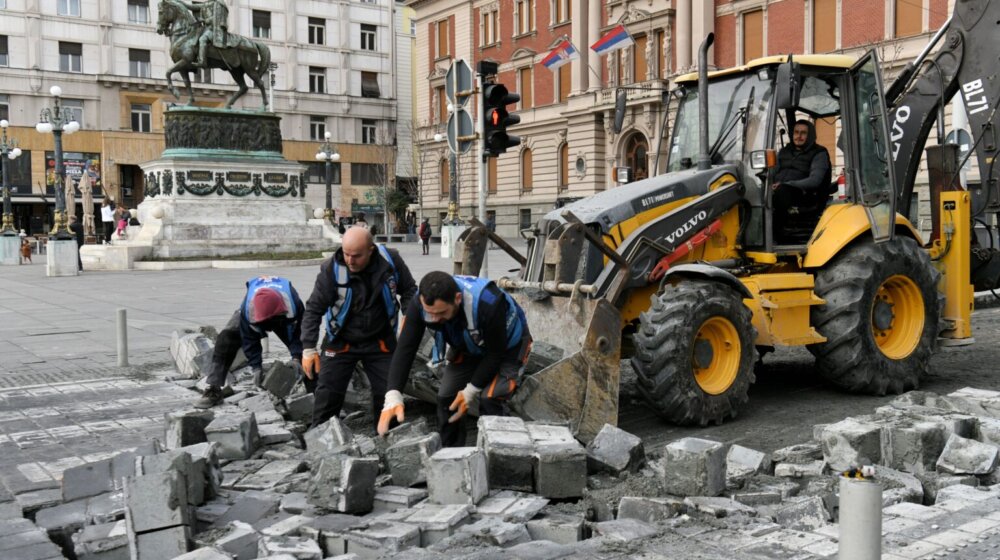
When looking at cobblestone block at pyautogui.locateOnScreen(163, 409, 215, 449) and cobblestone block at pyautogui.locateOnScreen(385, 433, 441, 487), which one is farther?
cobblestone block at pyautogui.locateOnScreen(163, 409, 215, 449)

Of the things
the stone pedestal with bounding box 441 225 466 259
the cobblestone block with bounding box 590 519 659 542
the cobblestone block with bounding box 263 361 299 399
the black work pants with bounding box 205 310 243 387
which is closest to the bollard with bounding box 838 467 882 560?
the cobblestone block with bounding box 590 519 659 542

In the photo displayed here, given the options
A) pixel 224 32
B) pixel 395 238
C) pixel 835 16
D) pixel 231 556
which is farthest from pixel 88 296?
pixel 395 238

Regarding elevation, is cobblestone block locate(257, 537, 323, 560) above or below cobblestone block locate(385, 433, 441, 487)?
below

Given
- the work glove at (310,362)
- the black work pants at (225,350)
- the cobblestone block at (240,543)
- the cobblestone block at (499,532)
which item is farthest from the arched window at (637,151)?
the cobblestone block at (240,543)

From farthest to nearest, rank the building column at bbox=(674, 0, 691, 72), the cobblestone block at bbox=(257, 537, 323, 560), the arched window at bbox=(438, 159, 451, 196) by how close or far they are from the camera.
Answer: the arched window at bbox=(438, 159, 451, 196) → the building column at bbox=(674, 0, 691, 72) → the cobblestone block at bbox=(257, 537, 323, 560)

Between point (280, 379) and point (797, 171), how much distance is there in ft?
16.0

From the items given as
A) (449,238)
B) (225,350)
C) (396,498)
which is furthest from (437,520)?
(449,238)

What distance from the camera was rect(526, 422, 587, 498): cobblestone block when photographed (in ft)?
17.8

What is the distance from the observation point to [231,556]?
4.44 m

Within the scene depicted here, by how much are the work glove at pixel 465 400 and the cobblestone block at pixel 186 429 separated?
5.71 feet

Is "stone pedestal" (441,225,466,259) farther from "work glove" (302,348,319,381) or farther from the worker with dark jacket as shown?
"work glove" (302,348,319,381)

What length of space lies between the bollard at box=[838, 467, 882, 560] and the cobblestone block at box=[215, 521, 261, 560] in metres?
2.78

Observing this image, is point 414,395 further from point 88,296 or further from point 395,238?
point 395,238

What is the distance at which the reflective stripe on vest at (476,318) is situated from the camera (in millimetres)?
6047
